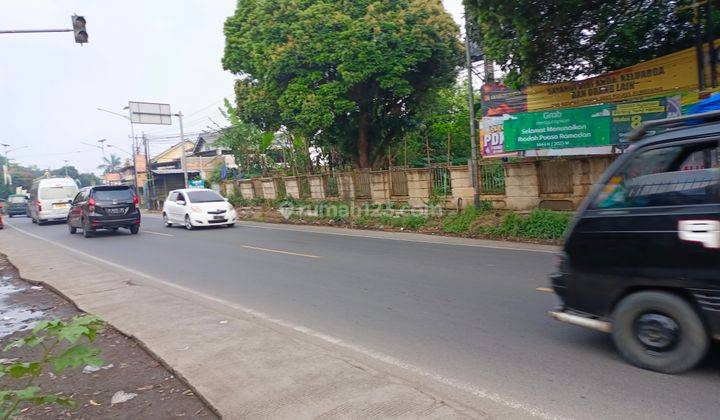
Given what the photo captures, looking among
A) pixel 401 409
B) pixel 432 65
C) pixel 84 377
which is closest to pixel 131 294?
pixel 84 377

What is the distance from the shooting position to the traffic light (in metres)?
13.5

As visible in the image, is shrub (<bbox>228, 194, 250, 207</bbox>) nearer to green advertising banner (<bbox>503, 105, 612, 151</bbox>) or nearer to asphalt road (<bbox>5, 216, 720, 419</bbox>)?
asphalt road (<bbox>5, 216, 720, 419</bbox>)

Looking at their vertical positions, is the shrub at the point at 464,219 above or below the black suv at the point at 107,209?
below

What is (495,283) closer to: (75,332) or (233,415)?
(233,415)

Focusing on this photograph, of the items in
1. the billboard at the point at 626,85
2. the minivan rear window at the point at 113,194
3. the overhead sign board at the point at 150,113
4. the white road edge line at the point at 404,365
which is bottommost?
the white road edge line at the point at 404,365

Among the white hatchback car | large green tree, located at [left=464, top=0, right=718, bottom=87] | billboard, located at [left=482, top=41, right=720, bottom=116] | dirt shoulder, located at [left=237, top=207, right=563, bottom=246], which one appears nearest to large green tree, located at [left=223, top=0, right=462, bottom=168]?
billboard, located at [left=482, top=41, right=720, bottom=116]

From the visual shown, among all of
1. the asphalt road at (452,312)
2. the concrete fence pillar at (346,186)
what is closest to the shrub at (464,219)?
the asphalt road at (452,312)

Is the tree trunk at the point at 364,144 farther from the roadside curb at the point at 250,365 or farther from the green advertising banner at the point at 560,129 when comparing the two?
the roadside curb at the point at 250,365

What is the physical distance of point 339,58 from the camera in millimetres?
16578

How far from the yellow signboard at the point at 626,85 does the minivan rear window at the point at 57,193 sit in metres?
22.9

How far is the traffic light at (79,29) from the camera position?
13484 millimetres

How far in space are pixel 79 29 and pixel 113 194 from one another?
20.7ft

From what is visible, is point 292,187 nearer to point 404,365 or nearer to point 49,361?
point 404,365

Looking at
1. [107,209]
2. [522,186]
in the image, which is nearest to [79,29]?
[107,209]
